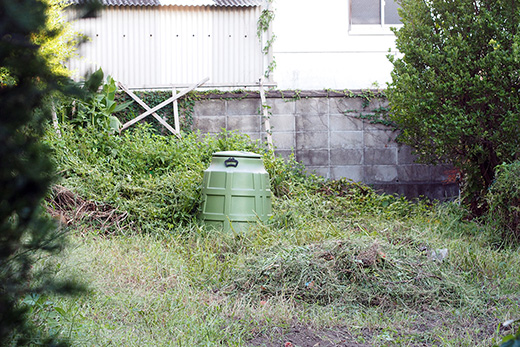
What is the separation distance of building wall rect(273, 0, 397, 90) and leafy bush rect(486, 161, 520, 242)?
477 centimetres

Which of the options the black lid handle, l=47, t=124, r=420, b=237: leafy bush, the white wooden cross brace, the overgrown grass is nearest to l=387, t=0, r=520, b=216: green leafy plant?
the overgrown grass

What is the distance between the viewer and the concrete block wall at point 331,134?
6910 mm

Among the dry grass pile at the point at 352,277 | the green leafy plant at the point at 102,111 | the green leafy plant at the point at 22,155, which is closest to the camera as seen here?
the green leafy plant at the point at 22,155

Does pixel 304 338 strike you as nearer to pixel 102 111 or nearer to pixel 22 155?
pixel 22 155

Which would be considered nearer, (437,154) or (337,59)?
(437,154)

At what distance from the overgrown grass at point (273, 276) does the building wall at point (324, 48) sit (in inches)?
156

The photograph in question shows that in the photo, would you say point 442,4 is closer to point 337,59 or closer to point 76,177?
point 337,59

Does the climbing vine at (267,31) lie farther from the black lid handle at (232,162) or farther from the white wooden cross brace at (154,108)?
the black lid handle at (232,162)

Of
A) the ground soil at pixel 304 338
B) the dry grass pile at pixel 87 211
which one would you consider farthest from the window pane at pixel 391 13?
the ground soil at pixel 304 338

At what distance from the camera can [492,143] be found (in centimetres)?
509

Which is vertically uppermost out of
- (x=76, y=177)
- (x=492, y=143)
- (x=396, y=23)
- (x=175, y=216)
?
(x=396, y=23)

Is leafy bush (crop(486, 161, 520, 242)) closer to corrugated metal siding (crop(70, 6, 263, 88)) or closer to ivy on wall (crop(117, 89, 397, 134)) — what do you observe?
ivy on wall (crop(117, 89, 397, 134))

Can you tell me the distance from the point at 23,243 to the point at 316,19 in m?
8.64

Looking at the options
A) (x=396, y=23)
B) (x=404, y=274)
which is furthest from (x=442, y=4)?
(x=396, y=23)
